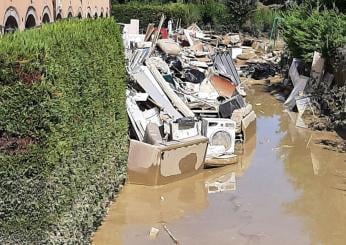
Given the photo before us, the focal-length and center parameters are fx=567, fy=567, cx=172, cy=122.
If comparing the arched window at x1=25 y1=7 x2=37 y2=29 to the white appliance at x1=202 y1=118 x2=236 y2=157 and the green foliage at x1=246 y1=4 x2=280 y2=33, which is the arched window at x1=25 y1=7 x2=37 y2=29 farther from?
the green foliage at x1=246 y1=4 x2=280 y2=33

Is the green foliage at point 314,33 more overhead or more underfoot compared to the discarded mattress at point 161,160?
more overhead

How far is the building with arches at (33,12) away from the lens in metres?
A: 13.5

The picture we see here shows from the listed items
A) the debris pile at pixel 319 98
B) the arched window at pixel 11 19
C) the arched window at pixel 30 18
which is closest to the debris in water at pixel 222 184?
the debris pile at pixel 319 98

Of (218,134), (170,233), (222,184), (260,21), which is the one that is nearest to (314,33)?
(218,134)

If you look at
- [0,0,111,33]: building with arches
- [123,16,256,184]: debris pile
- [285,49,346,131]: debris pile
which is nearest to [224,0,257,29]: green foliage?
[0,0,111,33]: building with arches

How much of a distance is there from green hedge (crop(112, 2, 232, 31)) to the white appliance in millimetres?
28066

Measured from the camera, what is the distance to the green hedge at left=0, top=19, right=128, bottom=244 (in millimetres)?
5660

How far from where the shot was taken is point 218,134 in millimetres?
12750

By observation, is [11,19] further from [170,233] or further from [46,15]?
[170,233]

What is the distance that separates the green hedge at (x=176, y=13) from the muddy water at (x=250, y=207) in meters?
28.5

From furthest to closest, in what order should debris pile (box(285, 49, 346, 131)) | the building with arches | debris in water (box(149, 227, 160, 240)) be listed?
debris pile (box(285, 49, 346, 131)) < the building with arches < debris in water (box(149, 227, 160, 240))

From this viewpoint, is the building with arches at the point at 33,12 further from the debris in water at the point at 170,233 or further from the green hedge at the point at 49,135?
the debris in water at the point at 170,233

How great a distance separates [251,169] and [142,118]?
275 centimetres

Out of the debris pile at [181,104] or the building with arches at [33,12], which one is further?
the building with arches at [33,12]
